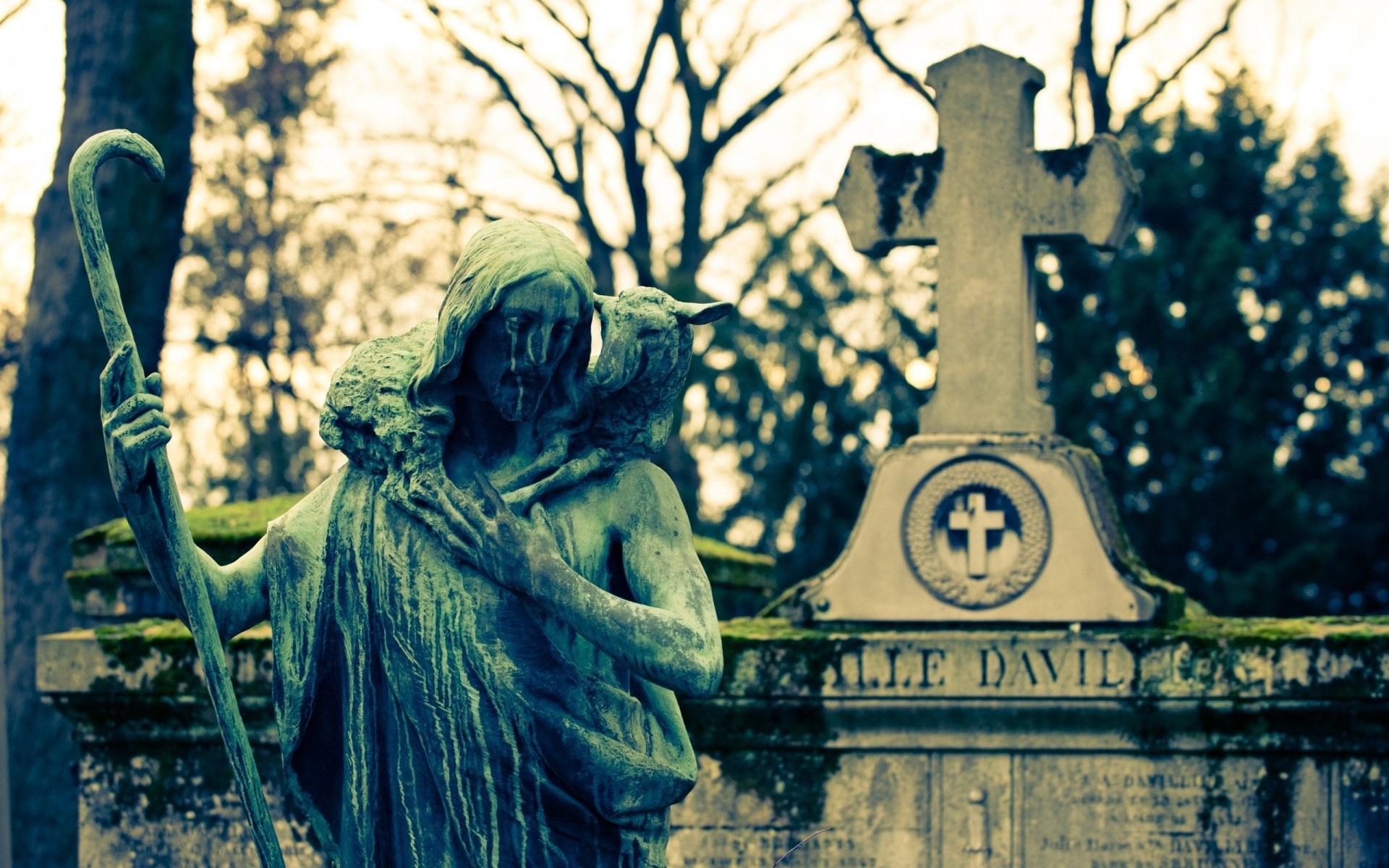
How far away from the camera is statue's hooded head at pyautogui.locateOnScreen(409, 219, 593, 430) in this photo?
2971mm

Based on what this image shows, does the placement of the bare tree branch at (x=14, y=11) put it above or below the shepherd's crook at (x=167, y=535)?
above

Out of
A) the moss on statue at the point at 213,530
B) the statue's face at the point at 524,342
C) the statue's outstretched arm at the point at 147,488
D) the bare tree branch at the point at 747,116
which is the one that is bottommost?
the statue's outstretched arm at the point at 147,488

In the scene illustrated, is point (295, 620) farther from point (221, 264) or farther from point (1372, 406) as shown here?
point (221, 264)

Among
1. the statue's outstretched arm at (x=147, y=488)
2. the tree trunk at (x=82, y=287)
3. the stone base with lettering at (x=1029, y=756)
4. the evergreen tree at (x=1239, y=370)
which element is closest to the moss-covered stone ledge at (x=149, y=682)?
the stone base with lettering at (x=1029, y=756)

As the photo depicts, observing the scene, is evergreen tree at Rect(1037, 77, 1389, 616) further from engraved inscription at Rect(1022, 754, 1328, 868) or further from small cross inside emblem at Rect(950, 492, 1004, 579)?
engraved inscription at Rect(1022, 754, 1328, 868)

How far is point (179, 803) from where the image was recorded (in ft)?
24.2

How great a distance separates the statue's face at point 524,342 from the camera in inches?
117

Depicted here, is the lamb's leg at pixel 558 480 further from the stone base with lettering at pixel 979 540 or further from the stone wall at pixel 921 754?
the stone base with lettering at pixel 979 540

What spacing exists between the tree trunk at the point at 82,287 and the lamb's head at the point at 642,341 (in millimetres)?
8393

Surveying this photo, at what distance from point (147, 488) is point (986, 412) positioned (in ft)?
17.8

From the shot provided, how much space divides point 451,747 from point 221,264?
16844 millimetres

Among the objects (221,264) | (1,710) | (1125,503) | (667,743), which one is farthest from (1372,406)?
(667,743)

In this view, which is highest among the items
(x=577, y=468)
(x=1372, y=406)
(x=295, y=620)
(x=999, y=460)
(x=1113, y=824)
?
(x=1372, y=406)

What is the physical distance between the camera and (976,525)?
785 centimetres
